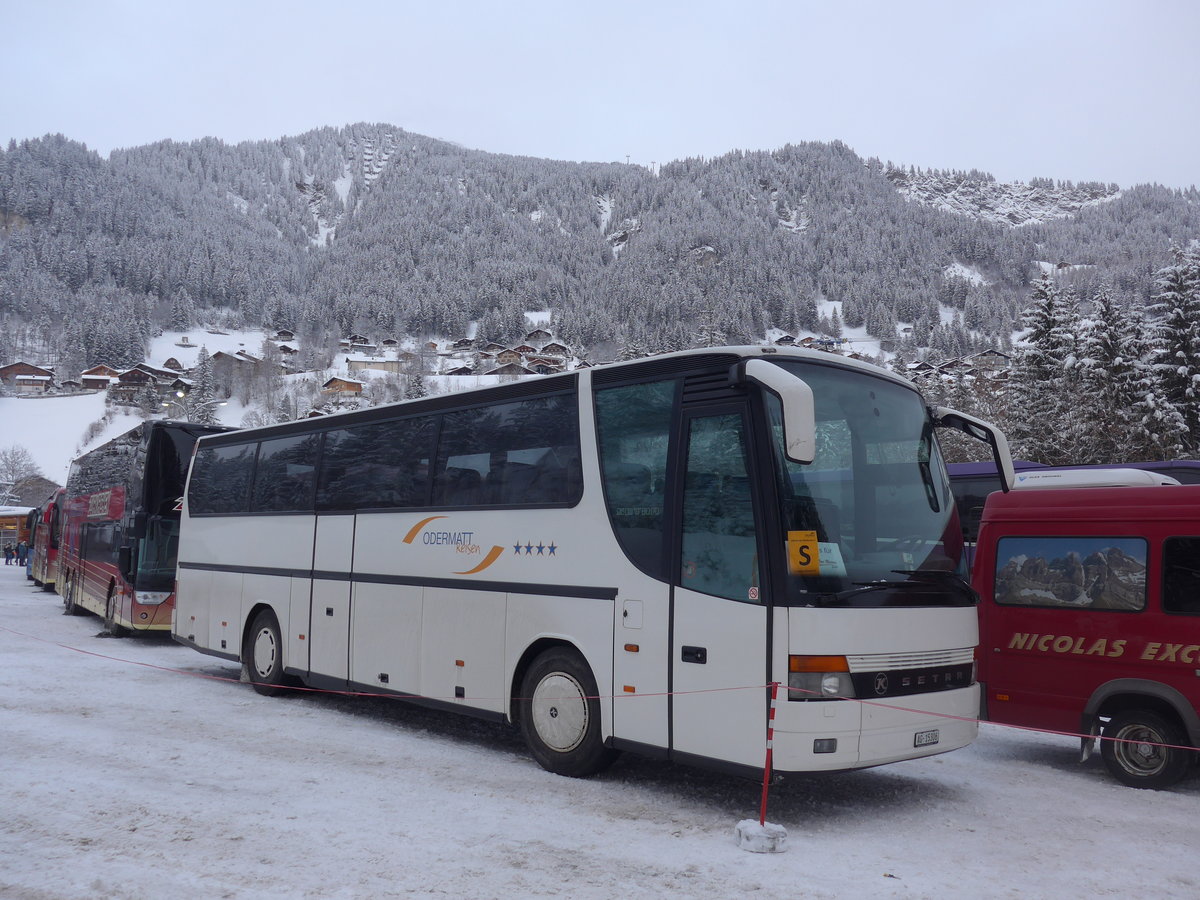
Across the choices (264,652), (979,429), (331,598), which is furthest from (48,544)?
(979,429)

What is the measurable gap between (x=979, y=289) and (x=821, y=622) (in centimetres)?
20931

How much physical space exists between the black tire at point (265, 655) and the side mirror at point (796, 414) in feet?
27.7

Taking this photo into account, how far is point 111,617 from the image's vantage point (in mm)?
19469

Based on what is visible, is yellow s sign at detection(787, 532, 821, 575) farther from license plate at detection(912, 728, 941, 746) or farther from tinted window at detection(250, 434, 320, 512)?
tinted window at detection(250, 434, 320, 512)

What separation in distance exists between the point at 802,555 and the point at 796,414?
1.07 metres

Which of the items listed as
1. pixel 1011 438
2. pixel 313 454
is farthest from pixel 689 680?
pixel 1011 438

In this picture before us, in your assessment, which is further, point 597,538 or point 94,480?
point 94,480

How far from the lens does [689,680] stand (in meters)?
6.77

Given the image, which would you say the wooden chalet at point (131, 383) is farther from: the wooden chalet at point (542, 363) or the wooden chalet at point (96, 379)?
the wooden chalet at point (542, 363)

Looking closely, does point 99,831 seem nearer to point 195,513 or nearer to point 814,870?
point 814,870

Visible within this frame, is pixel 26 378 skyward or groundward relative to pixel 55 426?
skyward

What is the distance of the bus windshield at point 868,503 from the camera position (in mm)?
6371

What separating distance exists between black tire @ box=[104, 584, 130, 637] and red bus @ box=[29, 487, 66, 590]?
10.5 metres

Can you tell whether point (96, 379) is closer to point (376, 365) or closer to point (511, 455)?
point (376, 365)
